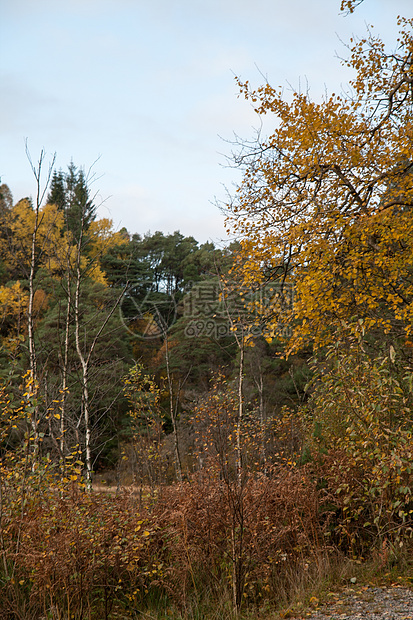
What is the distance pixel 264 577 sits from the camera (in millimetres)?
4320

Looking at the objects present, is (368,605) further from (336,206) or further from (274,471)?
(336,206)

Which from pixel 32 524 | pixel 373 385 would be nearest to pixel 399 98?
pixel 373 385

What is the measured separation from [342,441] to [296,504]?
2.73 feet

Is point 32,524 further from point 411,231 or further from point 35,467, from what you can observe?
point 411,231

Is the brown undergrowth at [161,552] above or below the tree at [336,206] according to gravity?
below
